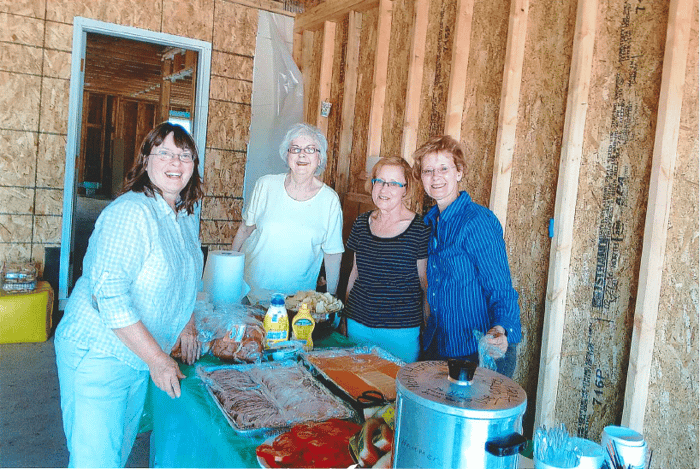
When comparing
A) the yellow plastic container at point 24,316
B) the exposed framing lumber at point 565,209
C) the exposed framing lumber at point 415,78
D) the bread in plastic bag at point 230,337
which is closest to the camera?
the bread in plastic bag at point 230,337

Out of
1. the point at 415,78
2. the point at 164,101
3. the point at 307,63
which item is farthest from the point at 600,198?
the point at 164,101

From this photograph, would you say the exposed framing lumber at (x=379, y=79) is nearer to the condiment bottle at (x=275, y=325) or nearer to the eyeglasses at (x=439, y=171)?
the eyeglasses at (x=439, y=171)

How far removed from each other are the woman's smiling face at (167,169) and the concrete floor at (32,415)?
2.03 m

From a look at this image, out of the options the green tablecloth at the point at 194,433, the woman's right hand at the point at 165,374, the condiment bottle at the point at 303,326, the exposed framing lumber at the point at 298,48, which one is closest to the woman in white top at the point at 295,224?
the condiment bottle at the point at 303,326

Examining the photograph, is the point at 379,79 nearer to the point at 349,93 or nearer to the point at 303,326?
the point at 349,93

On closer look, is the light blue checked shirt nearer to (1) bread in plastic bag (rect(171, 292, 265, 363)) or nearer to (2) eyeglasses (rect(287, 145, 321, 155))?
(1) bread in plastic bag (rect(171, 292, 265, 363))

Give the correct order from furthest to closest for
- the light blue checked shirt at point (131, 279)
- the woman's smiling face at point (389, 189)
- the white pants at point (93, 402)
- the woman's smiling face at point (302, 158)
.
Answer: the woman's smiling face at point (302, 158)
the woman's smiling face at point (389, 189)
the white pants at point (93, 402)
the light blue checked shirt at point (131, 279)

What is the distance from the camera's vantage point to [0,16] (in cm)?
497

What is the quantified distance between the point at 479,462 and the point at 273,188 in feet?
7.82

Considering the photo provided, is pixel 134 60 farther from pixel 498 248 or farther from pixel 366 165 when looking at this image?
pixel 498 248

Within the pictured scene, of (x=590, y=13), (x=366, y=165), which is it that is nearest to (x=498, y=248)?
(x=590, y=13)

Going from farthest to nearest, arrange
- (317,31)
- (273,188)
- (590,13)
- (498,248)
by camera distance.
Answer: (317,31) < (273,188) < (590,13) < (498,248)

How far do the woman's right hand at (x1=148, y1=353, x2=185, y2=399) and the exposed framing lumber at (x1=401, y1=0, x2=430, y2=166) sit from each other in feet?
9.24

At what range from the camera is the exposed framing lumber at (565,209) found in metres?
2.98
